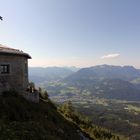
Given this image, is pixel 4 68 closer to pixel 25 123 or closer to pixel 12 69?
pixel 12 69

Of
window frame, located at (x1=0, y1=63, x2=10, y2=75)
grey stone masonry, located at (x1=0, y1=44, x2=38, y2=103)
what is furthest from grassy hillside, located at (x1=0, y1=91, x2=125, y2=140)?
window frame, located at (x1=0, y1=63, x2=10, y2=75)

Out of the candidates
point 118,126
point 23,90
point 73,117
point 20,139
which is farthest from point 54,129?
point 118,126

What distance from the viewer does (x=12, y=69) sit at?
31766 millimetres

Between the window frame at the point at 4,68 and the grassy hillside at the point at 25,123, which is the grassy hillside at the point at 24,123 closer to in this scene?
the grassy hillside at the point at 25,123

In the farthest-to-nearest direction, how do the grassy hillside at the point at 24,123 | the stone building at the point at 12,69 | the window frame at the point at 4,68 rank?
the window frame at the point at 4,68
the stone building at the point at 12,69
the grassy hillside at the point at 24,123

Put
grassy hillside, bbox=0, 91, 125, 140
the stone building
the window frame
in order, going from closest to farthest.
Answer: grassy hillside, bbox=0, 91, 125, 140, the stone building, the window frame

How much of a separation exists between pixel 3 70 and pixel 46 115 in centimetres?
782

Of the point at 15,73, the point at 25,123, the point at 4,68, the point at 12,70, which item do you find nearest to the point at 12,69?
the point at 12,70

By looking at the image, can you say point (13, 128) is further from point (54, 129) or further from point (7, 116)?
point (54, 129)

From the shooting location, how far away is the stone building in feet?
101

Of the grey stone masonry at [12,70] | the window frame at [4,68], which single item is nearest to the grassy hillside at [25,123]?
the grey stone masonry at [12,70]

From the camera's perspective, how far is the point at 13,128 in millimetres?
19391

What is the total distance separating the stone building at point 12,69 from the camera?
30.7 metres

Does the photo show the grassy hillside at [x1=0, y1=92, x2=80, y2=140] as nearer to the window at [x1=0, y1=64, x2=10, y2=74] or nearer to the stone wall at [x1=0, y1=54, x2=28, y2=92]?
the stone wall at [x1=0, y1=54, x2=28, y2=92]
